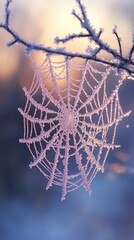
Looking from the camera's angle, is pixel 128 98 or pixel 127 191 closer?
pixel 128 98

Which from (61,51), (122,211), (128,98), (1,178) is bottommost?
(61,51)

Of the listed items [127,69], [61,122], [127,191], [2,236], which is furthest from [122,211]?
[127,69]

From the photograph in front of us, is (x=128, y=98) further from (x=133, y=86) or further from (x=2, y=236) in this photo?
(x=2, y=236)

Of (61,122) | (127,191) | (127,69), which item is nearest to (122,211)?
(127,191)

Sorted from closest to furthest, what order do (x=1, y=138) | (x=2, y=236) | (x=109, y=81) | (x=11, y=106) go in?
1. (x=109, y=81)
2. (x=11, y=106)
3. (x=1, y=138)
4. (x=2, y=236)

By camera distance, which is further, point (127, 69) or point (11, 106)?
point (11, 106)

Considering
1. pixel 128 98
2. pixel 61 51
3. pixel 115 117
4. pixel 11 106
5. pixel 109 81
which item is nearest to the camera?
pixel 61 51

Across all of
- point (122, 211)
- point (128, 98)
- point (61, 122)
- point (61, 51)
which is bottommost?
point (61, 51)

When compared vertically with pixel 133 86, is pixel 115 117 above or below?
below

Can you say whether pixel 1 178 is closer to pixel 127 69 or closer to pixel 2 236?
pixel 2 236
